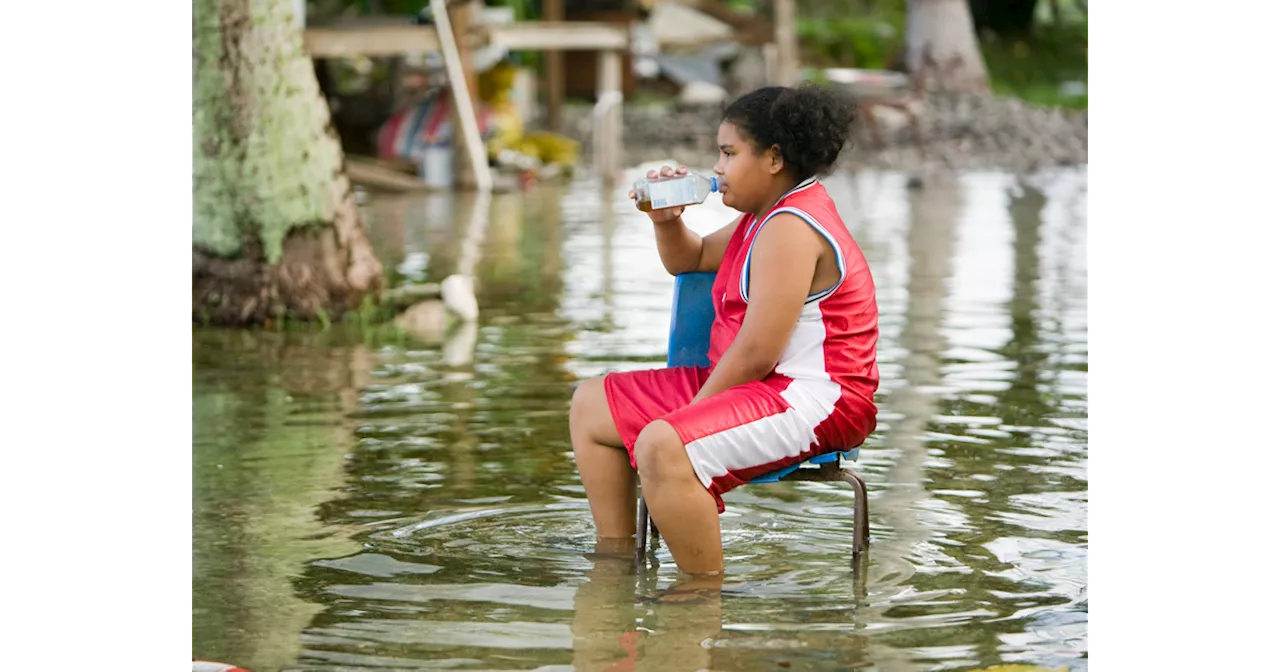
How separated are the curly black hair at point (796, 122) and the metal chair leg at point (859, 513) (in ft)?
2.60

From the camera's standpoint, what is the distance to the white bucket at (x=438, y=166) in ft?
56.3

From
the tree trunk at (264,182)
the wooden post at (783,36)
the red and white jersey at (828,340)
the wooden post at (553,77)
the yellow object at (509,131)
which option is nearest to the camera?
the red and white jersey at (828,340)

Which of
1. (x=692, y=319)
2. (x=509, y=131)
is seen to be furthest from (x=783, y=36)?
(x=692, y=319)

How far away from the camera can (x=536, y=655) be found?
4039 mm

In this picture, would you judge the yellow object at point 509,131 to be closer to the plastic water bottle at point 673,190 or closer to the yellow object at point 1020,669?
the plastic water bottle at point 673,190

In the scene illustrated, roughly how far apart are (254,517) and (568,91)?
21143 millimetres

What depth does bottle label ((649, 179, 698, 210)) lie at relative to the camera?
4750 mm

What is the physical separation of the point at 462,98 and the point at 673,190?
37.1 ft

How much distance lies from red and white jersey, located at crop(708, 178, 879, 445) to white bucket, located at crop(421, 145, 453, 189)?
496 inches

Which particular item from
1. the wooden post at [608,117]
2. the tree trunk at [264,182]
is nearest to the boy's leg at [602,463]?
the tree trunk at [264,182]

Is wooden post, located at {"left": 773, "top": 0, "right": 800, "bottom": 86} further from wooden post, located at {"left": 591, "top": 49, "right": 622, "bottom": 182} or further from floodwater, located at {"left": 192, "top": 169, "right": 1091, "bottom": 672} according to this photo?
floodwater, located at {"left": 192, "top": 169, "right": 1091, "bottom": 672}

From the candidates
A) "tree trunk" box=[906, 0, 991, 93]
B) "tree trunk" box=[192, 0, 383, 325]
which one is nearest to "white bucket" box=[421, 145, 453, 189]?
"tree trunk" box=[192, 0, 383, 325]

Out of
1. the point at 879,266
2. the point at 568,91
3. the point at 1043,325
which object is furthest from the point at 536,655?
→ the point at 568,91

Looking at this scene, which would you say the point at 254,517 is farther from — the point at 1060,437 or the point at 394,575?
the point at 1060,437
